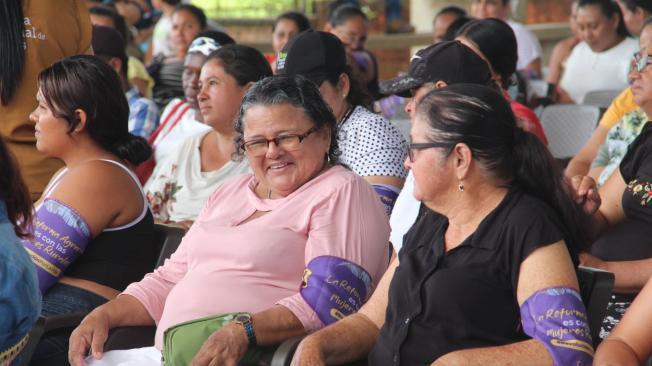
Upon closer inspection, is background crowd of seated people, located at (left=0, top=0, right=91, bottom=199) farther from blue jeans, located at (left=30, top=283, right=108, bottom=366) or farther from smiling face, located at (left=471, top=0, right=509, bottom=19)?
smiling face, located at (left=471, top=0, right=509, bottom=19)

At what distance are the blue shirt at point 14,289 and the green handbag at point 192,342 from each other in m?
0.38

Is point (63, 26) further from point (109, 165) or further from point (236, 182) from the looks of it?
point (236, 182)

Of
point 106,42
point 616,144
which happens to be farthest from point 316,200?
point 106,42

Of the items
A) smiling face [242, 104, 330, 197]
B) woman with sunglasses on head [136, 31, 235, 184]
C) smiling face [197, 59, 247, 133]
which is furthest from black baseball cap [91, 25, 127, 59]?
smiling face [242, 104, 330, 197]

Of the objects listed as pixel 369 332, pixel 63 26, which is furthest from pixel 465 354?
pixel 63 26

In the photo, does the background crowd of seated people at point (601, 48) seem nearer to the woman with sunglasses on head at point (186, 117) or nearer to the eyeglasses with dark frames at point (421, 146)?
the woman with sunglasses on head at point (186, 117)

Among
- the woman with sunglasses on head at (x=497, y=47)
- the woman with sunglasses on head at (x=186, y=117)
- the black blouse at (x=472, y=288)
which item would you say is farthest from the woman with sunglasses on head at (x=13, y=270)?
the woman with sunglasses on head at (x=186, y=117)

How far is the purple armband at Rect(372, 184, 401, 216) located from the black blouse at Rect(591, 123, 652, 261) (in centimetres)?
73

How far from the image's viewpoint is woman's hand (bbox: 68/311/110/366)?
2.79 metres

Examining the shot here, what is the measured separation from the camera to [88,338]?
111 inches

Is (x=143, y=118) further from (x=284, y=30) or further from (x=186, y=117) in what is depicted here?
(x=284, y=30)

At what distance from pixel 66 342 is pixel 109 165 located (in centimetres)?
63

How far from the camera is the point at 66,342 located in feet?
9.75

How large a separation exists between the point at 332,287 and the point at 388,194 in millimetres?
911
